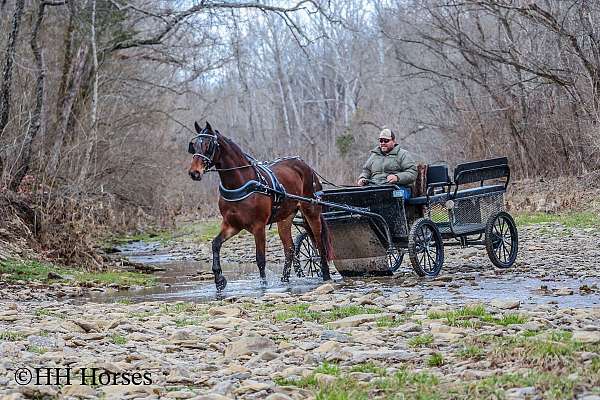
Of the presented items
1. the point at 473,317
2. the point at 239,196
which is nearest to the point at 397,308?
the point at 473,317

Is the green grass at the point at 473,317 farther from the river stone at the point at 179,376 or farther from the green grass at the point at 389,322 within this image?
the river stone at the point at 179,376

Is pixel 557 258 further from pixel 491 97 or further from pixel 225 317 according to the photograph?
pixel 491 97

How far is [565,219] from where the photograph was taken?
72.4 ft

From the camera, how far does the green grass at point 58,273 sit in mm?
14875

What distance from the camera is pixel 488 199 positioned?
48.8ft

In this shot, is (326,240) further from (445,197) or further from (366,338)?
(366,338)

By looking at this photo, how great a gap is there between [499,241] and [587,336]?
26.3 ft

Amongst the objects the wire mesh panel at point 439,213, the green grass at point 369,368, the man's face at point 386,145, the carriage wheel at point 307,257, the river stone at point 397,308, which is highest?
the man's face at point 386,145

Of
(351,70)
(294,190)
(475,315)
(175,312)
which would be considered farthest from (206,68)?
(351,70)

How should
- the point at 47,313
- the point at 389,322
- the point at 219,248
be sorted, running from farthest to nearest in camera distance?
the point at 219,248 → the point at 47,313 → the point at 389,322

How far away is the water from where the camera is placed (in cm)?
1064

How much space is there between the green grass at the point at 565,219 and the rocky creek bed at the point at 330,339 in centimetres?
A: 741

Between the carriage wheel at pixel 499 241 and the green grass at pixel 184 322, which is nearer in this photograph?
the green grass at pixel 184 322

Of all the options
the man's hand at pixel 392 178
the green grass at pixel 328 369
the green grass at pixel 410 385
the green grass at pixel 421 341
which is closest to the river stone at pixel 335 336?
the green grass at pixel 421 341
